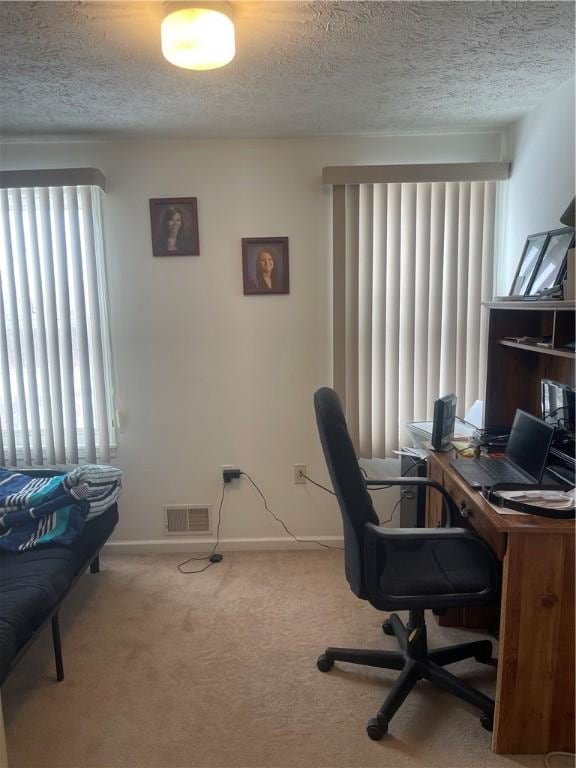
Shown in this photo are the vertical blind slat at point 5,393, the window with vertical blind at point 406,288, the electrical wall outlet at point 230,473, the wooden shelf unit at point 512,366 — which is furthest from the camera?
the electrical wall outlet at point 230,473

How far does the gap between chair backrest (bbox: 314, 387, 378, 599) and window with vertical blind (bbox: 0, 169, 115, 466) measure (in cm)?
177

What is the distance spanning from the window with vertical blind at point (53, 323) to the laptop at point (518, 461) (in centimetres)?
206

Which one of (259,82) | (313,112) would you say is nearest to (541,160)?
(313,112)

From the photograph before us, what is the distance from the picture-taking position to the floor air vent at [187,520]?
317cm

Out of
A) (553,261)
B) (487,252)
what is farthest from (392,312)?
(553,261)

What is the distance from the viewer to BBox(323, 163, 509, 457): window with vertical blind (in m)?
2.86

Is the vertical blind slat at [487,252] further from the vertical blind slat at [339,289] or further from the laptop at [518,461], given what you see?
the vertical blind slat at [339,289]

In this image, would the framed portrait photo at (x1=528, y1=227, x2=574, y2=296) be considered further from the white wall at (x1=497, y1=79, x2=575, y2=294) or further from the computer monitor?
the computer monitor

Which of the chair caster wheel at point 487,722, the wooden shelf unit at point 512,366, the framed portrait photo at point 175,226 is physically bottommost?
the chair caster wheel at point 487,722

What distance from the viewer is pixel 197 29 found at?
5.28ft

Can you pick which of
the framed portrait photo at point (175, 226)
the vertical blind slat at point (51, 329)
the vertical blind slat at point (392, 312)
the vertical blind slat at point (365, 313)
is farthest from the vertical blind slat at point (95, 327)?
the vertical blind slat at point (392, 312)

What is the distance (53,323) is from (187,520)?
1408 mm

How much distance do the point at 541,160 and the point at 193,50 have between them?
175 cm

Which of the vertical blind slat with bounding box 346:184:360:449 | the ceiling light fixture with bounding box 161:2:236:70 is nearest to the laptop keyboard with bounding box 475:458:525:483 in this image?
the vertical blind slat with bounding box 346:184:360:449
